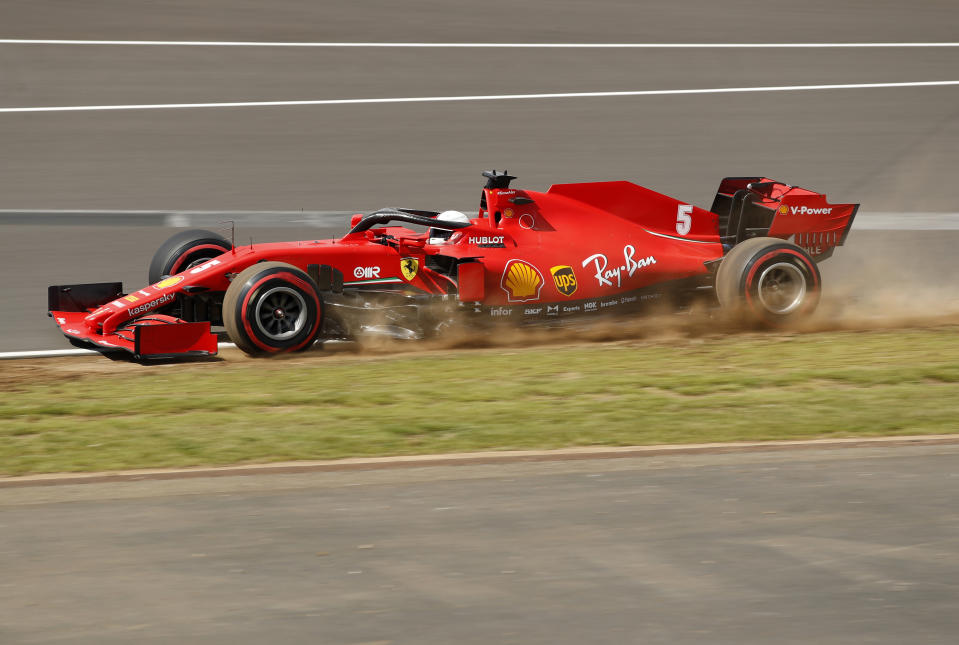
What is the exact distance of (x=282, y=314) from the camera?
31.9ft

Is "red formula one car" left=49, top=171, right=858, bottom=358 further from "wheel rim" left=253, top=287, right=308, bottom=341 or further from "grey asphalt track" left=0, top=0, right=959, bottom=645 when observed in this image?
"grey asphalt track" left=0, top=0, right=959, bottom=645

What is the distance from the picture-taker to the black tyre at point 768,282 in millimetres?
10523

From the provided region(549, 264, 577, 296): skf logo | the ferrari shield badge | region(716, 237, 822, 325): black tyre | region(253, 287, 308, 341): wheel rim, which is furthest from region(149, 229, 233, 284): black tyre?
region(716, 237, 822, 325): black tyre

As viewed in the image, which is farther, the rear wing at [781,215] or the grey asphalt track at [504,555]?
the rear wing at [781,215]

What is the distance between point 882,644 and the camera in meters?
4.28

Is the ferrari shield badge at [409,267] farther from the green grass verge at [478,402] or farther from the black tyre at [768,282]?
the black tyre at [768,282]

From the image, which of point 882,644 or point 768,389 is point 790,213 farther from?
point 882,644

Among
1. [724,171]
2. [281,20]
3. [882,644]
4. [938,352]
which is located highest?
[281,20]

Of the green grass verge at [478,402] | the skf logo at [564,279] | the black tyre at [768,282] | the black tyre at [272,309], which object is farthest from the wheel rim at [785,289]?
the black tyre at [272,309]

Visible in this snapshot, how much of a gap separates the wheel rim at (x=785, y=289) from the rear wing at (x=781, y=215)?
59cm

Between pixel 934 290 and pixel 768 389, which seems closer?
pixel 768 389

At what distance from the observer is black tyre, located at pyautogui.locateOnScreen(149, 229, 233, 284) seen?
34.9 ft

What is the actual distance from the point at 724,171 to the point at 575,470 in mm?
10411

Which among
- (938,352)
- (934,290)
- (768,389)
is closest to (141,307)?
(768,389)
